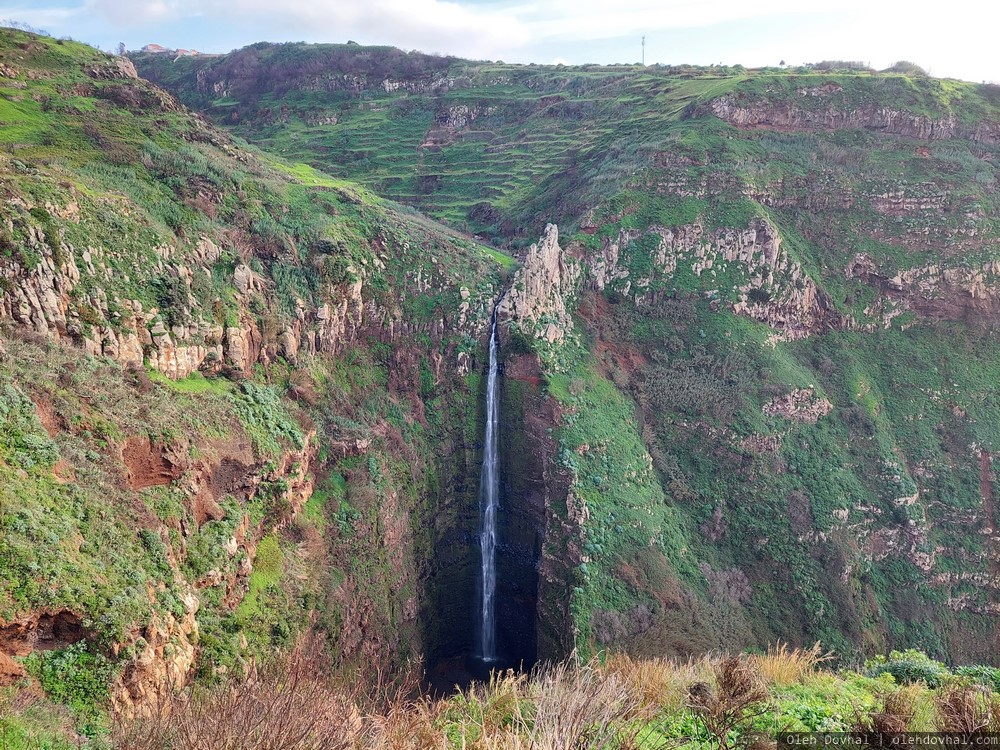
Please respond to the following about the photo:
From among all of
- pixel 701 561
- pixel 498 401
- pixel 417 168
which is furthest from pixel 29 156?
A: pixel 417 168

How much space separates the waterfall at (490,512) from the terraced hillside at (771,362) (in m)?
1.20

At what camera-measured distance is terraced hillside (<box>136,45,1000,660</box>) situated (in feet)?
109

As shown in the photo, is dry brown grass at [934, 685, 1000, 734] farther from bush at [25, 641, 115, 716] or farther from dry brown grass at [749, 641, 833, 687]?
bush at [25, 641, 115, 716]

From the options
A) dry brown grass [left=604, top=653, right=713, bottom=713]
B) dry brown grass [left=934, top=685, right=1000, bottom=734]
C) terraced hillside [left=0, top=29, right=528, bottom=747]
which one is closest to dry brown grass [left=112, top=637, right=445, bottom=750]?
terraced hillside [left=0, top=29, right=528, bottom=747]

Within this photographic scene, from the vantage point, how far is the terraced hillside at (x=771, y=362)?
33.2 m

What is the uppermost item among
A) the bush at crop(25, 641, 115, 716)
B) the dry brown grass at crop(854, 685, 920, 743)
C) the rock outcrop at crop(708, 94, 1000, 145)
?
the rock outcrop at crop(708, 94, 1000, 145)

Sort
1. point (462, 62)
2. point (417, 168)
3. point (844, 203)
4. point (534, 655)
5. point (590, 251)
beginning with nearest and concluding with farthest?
point (534, 655)
point (590, 251)
point (844, 203)
point (417, 168)
point (462, 62)

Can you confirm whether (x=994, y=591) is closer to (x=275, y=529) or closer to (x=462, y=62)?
(x=275, y=529)

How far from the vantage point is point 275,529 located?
81.1 feet

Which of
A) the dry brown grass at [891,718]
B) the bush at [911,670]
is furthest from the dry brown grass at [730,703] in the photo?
the bush at [911,670]

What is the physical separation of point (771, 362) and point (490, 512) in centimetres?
2010

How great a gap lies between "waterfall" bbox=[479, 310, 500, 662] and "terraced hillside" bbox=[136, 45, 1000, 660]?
3.95 ft

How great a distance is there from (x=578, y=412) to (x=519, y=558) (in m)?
8.56

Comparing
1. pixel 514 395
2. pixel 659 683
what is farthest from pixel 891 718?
pixel 514 395
